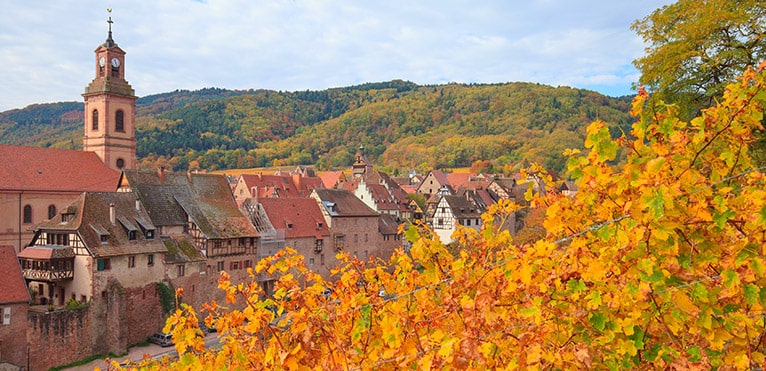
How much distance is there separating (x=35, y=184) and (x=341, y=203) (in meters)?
22.5

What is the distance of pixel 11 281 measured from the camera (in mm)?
25984

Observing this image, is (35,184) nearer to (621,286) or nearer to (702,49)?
(702,49)

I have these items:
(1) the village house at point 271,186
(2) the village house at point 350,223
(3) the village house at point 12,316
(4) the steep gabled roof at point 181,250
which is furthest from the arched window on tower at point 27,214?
(1) the village house at point 271,186

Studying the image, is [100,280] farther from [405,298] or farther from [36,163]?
[405,298]

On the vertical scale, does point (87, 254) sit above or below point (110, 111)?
below

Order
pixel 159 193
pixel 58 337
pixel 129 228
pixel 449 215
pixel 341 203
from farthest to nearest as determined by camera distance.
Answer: pixel 449 215 → pixel 341 203 → pixel 159 193 → pixel 129 228 → pixel 58 337

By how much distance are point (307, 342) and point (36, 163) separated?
44.6 m

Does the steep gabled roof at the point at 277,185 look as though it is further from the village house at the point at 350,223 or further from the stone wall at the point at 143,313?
the stone wall at the point at 143,313

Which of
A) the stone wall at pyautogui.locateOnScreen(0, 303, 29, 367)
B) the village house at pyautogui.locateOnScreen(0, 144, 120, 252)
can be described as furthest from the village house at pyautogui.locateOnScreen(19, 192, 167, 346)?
the village house at pyautogui.locateOnScreen(0, 144, 120, 252)

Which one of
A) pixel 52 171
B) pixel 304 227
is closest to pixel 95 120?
pixel 52 171

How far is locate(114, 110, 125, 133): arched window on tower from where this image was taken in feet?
168

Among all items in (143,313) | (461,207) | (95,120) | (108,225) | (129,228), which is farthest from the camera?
(461,207)

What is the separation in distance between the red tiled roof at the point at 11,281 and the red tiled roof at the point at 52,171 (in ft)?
48.4

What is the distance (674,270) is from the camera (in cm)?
428
